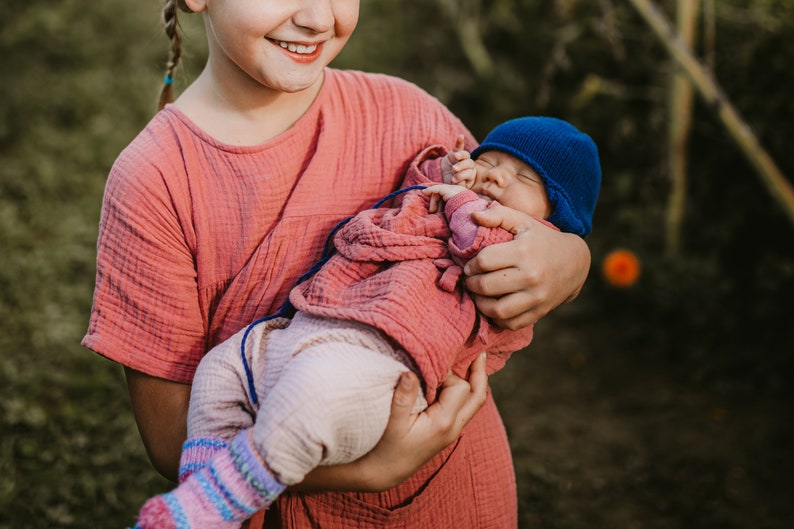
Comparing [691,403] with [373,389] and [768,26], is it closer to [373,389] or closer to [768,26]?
[768,26]

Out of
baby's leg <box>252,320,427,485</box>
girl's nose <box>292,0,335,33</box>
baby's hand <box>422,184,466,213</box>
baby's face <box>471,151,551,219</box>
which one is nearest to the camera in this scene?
baby's leg <box>252,320,427,485</box>

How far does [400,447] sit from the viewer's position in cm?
142

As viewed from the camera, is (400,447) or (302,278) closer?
(400,447)

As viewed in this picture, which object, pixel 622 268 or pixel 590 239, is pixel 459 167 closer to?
pixel 622 268

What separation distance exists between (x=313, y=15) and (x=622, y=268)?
2967 millimetres

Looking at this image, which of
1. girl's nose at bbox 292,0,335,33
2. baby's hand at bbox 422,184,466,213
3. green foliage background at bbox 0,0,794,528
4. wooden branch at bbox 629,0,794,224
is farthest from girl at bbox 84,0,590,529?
wooden branch at bbox 629,0,794,224

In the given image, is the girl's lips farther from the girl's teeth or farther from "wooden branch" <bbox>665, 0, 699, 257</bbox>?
"wooden branch" <bbox>665, 0, 699, 257</bbox>

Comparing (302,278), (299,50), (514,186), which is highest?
(299,50)

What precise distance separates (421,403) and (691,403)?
269 cm

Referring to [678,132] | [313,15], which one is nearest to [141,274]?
[313,15]

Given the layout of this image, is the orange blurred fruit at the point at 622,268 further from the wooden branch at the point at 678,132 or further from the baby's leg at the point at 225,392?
the baby's leg at the point at 225,392

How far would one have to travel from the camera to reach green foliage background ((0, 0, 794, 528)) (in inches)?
136

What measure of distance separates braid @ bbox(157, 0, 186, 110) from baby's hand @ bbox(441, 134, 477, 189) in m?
0.68

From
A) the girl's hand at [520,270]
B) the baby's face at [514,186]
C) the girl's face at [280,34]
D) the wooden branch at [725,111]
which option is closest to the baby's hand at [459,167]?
the baby's face at [514,186]
